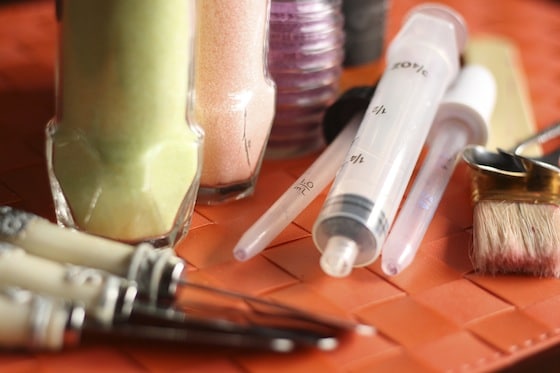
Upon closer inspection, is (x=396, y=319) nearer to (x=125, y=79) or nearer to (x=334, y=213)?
(x=334, y=213)

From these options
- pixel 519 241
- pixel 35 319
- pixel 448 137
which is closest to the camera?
pixel 35 319

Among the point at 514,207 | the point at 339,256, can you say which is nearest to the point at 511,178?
the point at 514,207

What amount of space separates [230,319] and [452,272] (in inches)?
5.2

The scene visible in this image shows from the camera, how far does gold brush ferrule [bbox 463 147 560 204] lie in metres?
0.50

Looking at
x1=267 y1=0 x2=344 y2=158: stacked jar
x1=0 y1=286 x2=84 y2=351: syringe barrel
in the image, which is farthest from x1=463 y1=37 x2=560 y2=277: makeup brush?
x1=0 y1=286 x2=84 y2=351: syringe barrel

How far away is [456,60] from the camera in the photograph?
58 cm

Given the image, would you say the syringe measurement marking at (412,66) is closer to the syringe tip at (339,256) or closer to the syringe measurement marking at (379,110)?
the syringe measurement marking at (379,110)

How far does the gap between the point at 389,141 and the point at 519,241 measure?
0.09 meters

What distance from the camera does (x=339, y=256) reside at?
417mm

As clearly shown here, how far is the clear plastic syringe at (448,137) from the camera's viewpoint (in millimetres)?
492

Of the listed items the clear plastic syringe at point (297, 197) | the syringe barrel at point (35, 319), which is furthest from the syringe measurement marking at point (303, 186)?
the syringe barrel at point (35, 319)

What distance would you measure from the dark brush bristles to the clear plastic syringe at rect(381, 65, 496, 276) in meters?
0.04

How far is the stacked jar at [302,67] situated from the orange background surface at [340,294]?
0.05 feet

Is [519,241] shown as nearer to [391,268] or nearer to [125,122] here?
[391,268]
